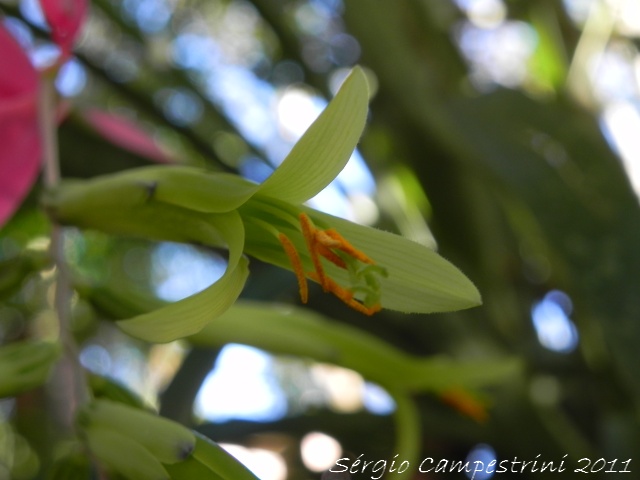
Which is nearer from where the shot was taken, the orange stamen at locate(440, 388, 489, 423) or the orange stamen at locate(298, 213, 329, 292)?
the orange stamen at locate(298, 213, 329, 292)

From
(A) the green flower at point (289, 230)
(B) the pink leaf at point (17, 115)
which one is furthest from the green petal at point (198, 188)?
(B) the pink leaf at point (17, 115)

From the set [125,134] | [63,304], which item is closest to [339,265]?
[63,304]

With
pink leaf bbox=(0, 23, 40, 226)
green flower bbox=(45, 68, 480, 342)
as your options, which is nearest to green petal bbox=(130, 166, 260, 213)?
green flower bbox=(45, 68, 480, 342)

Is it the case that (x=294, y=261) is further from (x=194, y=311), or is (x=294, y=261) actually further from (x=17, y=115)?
(x=17, y=115)

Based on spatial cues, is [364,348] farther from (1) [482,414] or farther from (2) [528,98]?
(2) [528,98]

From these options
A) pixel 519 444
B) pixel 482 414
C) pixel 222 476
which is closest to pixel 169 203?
pixel 222 476

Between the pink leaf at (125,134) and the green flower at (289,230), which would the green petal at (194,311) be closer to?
the green flower at (289,230)

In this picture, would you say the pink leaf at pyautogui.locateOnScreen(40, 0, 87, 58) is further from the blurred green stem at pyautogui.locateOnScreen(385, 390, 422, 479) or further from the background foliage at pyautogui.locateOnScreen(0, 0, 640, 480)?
the blurred green stem at pyautogui.locateOnScreen(385, 390, 422, 479)
